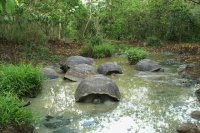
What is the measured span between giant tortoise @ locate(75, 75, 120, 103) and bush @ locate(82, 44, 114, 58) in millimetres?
7509

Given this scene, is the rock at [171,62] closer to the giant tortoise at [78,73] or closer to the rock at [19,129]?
the giant tortoise at [78,73]

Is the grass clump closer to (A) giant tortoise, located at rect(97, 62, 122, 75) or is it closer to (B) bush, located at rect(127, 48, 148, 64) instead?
(B) bush, located at rect(127, 48, 148, 64)

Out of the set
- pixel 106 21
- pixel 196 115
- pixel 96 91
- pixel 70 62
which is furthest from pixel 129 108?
pixel 106 21

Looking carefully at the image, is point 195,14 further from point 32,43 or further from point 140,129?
point 140,129

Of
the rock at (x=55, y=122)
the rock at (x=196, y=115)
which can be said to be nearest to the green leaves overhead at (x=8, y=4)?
the rock at (x=55, y=122)

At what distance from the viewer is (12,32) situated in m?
13.4

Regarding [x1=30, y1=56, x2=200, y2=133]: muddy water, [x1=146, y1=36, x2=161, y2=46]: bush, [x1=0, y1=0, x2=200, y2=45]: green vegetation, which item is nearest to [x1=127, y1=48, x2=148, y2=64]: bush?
[x1=30, y1=56, x2=200, y2=133]: muddy water

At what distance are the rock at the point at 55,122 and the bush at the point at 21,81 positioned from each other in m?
1.30

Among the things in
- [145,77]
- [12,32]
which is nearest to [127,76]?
[145,77]

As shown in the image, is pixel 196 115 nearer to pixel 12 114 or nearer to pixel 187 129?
pixel 187 129

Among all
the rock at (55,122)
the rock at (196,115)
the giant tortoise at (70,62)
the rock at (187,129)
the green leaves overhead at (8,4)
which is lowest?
the rock at (55,122)

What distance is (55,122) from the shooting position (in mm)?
5914

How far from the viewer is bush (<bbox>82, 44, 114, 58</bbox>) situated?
48.7 feet

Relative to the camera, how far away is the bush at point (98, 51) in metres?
14.8
